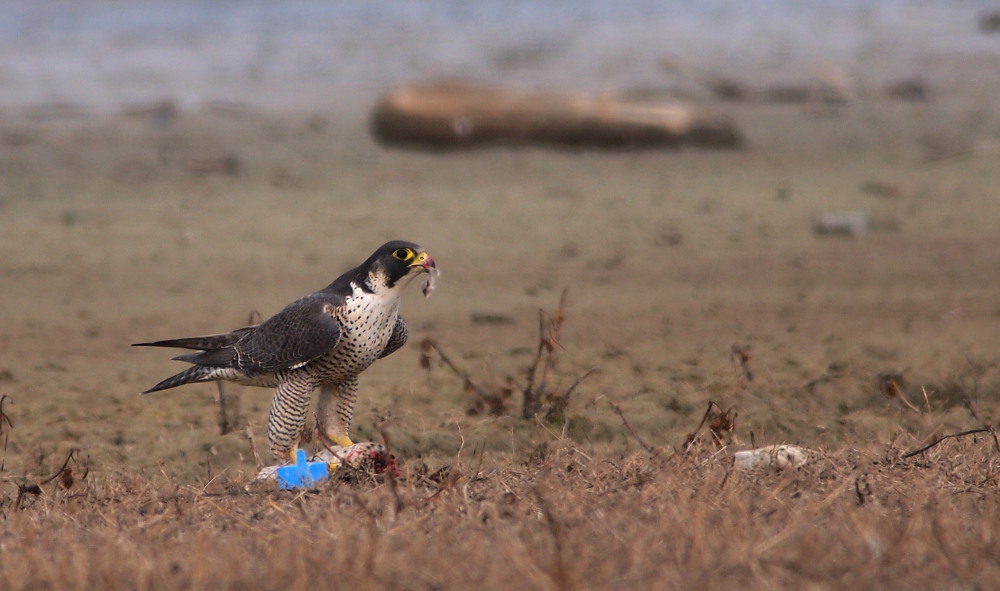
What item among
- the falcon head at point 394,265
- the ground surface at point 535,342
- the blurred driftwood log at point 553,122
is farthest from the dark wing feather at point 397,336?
the blurred driftwood log at point 553,122

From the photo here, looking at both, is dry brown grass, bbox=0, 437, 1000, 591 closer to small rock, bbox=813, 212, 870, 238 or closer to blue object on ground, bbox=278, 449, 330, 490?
blue object on ground, bbox=278, 449, 330, 490

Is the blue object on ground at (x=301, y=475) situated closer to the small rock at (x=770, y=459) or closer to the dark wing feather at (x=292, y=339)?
the dark wing feather at (x=292, y=339)

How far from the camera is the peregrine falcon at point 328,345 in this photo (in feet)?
14.3

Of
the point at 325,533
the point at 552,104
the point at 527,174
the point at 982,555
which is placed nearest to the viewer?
the point at 982,555

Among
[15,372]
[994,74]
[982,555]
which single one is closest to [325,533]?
[982,555]

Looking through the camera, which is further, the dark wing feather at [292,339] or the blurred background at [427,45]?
the blurred background at [427,45]

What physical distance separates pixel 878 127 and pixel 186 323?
7118mm

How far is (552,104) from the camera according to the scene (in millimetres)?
11266

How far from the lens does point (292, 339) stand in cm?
438

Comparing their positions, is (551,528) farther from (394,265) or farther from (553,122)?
(553,122)

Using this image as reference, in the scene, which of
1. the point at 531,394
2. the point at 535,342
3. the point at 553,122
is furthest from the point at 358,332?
the point at 553,122

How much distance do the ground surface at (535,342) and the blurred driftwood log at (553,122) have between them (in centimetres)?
19

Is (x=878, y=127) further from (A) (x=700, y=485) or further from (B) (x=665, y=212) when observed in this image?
(A) (x=700, y=485)

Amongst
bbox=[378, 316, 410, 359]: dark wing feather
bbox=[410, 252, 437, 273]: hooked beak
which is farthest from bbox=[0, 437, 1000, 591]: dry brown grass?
bbox=[410, 252, 437, 273]: hooked beak
